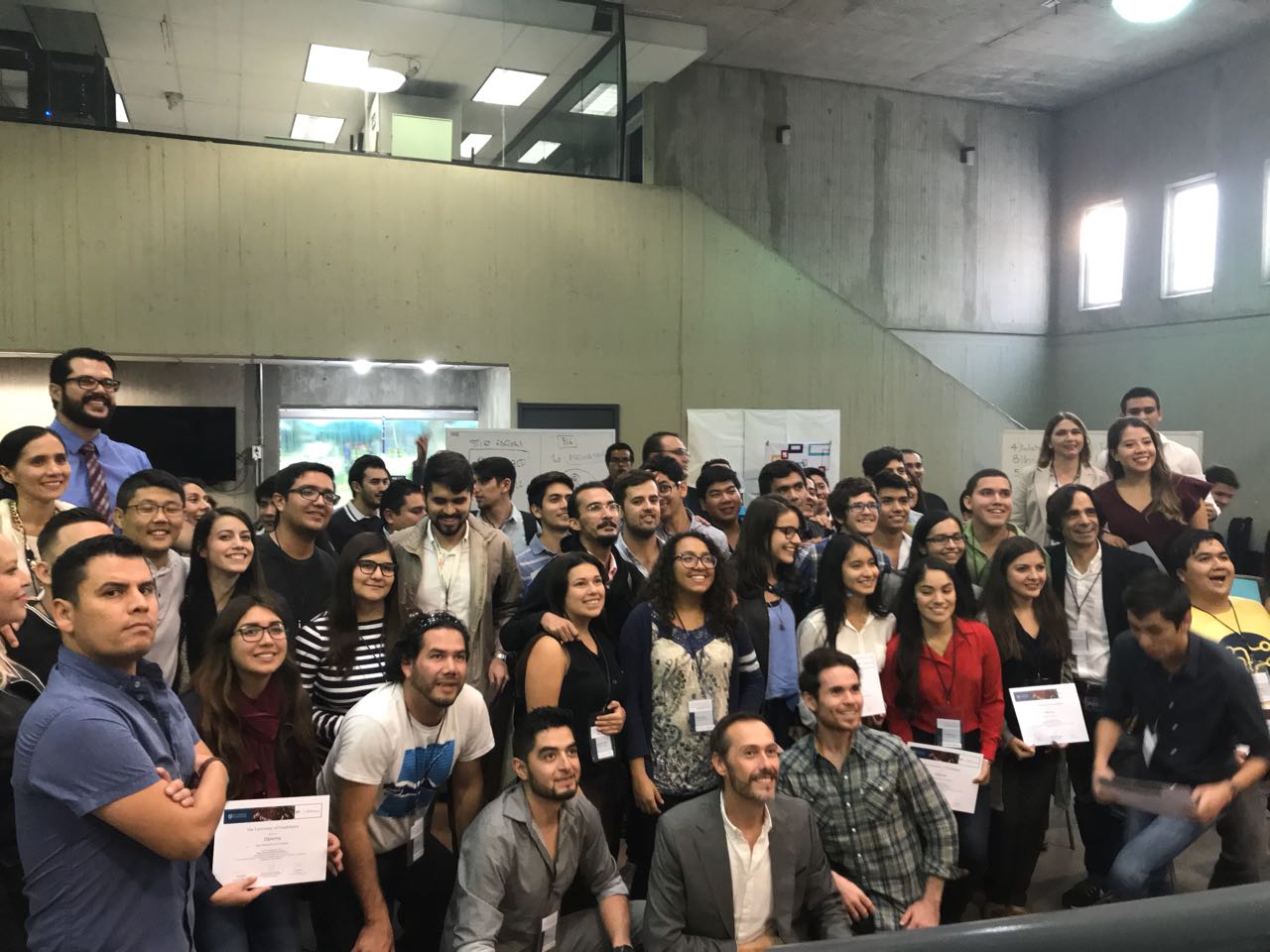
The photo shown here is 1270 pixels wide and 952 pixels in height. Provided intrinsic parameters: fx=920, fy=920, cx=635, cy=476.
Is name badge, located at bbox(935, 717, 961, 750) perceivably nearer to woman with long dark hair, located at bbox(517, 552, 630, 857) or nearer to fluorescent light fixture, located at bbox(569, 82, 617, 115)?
woman with long dark hair, located at bbox(517, 552, 630, 857)

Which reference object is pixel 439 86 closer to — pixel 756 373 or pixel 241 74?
pixel 241 74

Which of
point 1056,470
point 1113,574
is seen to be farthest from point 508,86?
point 1113,574

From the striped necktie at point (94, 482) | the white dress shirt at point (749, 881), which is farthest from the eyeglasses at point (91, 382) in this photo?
the white dress shirt at point (749, 881)

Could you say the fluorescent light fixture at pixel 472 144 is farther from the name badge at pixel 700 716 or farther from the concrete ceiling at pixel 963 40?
the name badge at pixel 700 716

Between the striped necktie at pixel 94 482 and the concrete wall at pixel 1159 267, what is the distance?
991 cm

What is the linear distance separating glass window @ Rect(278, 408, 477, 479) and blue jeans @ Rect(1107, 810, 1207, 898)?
21.0ft

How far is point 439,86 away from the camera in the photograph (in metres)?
7.43

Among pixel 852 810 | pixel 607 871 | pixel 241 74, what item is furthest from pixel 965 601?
pixel 241 74

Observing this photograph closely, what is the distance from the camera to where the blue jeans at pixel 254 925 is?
2.36m

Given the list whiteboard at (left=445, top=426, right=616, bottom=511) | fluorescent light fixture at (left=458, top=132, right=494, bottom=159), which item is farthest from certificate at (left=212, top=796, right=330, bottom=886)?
fluorescent light fixture at (left=458, top=132, right=494, bottom=159)

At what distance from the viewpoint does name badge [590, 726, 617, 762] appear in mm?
3045

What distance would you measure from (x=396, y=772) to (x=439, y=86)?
6.26m

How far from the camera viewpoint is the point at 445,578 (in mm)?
3660

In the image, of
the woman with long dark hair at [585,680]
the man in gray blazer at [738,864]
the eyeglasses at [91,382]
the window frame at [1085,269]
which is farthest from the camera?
the window frame at [1085,269]
